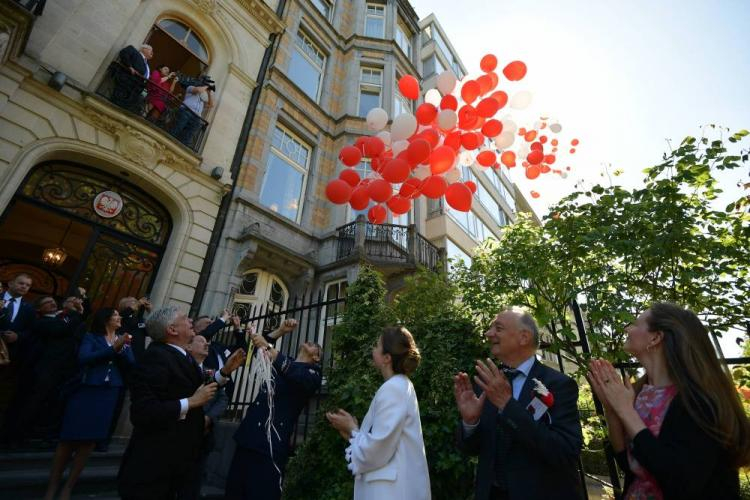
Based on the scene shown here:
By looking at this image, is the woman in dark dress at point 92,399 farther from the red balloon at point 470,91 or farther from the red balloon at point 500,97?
the red balloon at point 500,97

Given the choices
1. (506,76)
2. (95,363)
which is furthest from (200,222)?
(506,76)

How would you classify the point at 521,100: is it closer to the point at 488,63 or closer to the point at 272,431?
the point at 488,63

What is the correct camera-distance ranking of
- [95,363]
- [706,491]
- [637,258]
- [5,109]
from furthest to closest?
[5,109]
[95,363]
[637,258]
[706,491]

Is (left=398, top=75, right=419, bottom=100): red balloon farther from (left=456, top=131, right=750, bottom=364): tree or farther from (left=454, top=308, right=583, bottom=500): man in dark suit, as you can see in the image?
(left=454, top=308, right=583, bottom=500): man in dark suit

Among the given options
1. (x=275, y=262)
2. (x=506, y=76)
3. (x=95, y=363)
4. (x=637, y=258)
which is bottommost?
(x=95, y=363)

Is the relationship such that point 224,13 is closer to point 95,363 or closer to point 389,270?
point 389,270

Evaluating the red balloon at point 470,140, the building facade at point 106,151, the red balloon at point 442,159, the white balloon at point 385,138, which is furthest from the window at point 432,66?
the red balloon at point 442,159

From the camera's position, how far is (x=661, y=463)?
138 centimetres

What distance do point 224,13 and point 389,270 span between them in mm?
8339

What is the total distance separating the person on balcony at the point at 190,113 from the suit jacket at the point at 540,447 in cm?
823

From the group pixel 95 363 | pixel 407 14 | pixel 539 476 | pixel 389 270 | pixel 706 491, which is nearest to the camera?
pixel 706 491

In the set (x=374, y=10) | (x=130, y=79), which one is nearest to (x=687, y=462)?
(x=130, y=79)

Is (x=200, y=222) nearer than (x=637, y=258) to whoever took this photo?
No

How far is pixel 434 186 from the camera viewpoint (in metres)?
4.95
